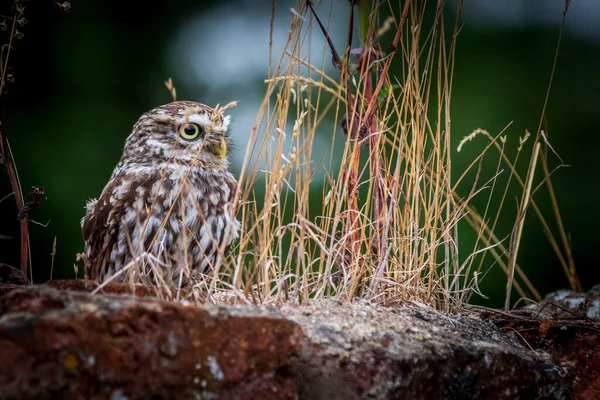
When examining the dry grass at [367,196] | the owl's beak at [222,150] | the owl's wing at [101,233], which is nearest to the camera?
the dry grass at [367,196]

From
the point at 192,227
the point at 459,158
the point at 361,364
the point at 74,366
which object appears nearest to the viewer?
the point at 74,366

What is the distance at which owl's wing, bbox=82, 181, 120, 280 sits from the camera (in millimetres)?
3137

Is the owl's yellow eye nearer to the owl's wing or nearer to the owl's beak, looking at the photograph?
the owl's beak

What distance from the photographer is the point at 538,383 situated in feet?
7.22

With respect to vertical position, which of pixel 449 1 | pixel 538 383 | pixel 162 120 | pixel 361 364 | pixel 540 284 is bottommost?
pixel 540 284

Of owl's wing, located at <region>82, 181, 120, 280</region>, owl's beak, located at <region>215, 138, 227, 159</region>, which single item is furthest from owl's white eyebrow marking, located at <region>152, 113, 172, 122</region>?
owl's wing, located at <region>82, 181, 120, 280</region>

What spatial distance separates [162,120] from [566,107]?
4576 mm

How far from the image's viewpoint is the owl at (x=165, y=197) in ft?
9.86

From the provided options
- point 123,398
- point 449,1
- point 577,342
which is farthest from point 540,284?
point 123,398

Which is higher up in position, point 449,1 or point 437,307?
point 449,1

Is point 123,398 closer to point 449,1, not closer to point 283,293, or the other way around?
point 283,293

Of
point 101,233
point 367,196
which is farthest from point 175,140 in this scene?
point 367,196

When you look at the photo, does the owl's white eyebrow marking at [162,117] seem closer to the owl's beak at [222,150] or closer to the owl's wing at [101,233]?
the owl's beak at [222,150]

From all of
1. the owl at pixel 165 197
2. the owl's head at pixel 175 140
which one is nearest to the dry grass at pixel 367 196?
the owl at pixel 165 197
